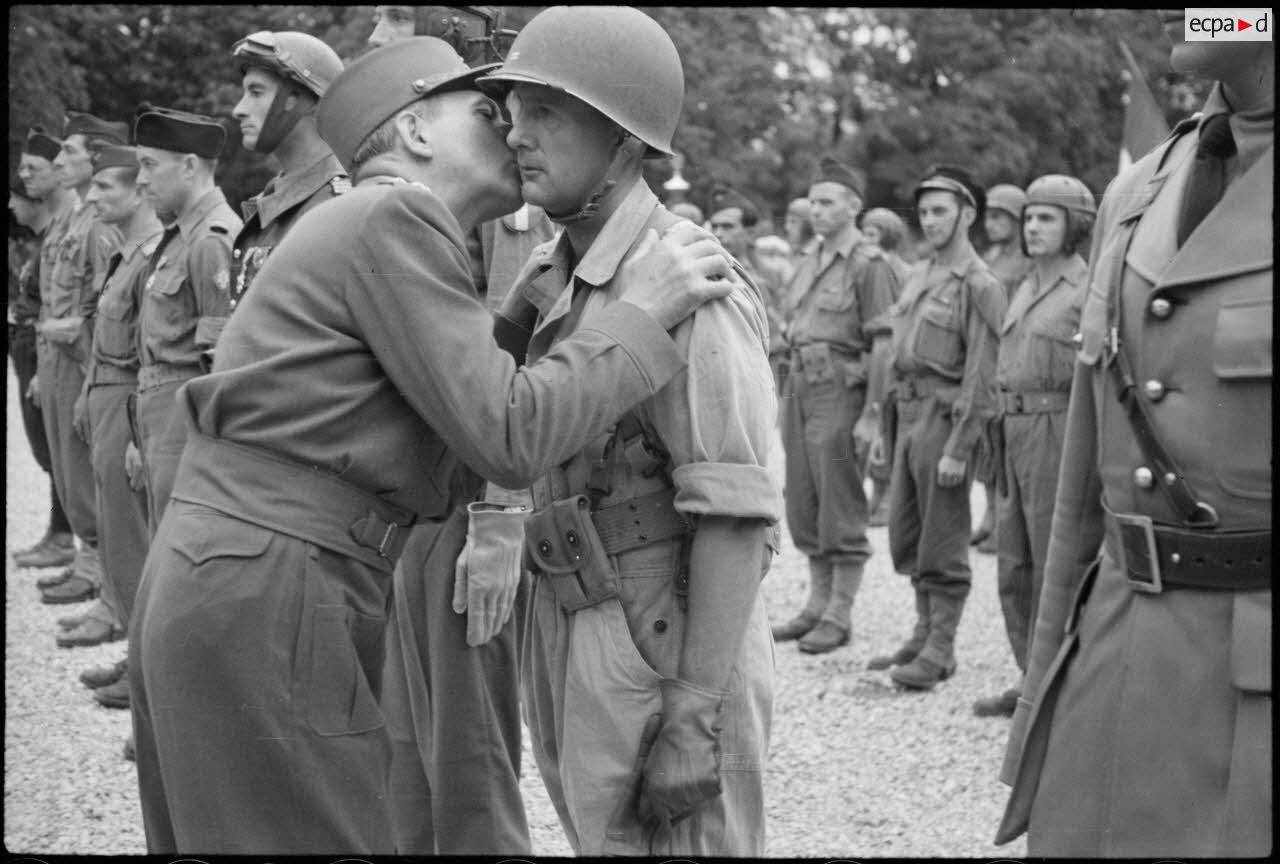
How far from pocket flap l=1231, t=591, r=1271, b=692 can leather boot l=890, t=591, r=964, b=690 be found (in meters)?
5.61

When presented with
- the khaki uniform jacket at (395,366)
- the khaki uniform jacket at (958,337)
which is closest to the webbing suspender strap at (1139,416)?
the khaki uniform jacket at (395,366)

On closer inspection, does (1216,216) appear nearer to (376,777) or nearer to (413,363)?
(413,363)

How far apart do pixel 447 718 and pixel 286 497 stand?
1.60 metres

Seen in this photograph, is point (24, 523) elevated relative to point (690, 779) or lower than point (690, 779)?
lower

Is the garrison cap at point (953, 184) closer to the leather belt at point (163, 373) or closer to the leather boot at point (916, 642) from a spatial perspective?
the leather boot at point (916, 642)

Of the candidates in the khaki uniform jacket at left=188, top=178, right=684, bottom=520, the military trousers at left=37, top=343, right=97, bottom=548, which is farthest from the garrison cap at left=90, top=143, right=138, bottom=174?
the khaki uniform jacket at left=188, top=178, right=684, bottom=520

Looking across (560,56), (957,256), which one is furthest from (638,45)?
(957,256)

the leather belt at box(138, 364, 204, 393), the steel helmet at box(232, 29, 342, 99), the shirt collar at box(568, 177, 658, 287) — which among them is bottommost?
the leather belt at box(138, 364, 204, 393)

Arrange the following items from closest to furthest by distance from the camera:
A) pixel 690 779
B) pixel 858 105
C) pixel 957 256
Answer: pixel 690 779 → pixel 957 256 → pixel 858 105

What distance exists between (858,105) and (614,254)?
29.6 m

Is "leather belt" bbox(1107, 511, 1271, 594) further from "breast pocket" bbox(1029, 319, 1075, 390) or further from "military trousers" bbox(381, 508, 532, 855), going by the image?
"breast pocket" bbox(1029, 319, 1075, 390)

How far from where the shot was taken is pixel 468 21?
4977 mm

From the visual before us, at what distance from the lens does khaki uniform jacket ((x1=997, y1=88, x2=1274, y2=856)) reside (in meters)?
2.29

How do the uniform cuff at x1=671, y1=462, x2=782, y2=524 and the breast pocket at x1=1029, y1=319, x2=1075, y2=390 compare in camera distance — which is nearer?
the uniform cuff at x1=671, y1=462, x2=782, y2=524
